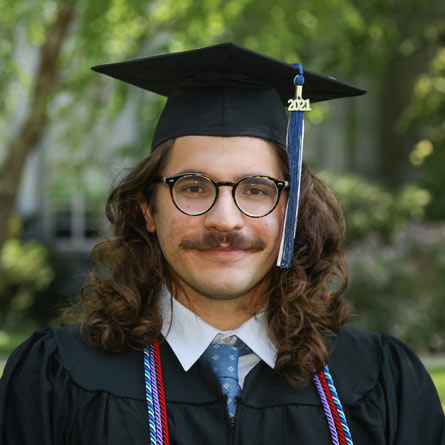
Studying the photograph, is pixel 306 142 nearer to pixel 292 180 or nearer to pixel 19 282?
pixel 19 282

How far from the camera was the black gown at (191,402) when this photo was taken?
197cm

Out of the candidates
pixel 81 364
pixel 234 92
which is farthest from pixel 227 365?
pixel 234 92

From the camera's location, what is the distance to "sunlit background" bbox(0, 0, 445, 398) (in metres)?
5.01

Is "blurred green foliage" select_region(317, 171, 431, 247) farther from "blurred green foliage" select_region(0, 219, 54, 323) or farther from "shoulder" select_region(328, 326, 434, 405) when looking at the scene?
"shoulder" select_region(328, 326, 434, 405)

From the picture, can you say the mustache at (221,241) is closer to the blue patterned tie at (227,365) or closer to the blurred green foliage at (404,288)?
the blue patterned tie at (227,365)

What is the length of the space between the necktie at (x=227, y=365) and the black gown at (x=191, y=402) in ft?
0.10

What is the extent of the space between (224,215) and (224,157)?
7.1 inches

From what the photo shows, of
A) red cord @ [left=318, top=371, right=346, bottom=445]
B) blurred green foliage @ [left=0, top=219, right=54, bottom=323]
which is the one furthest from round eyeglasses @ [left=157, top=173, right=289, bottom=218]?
Result: blurred green foliage @ [left=0, top=219, right=54, bottom=323]

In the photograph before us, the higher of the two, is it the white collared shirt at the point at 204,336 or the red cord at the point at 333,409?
the white collared shirt at the point at 204,336

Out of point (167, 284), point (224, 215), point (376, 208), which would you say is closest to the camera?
point (224, 215)

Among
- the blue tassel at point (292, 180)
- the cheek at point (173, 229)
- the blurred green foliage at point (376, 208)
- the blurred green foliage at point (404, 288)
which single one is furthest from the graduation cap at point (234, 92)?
the blurred green foliage at point (376, 208)

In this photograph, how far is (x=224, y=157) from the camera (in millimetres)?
2049

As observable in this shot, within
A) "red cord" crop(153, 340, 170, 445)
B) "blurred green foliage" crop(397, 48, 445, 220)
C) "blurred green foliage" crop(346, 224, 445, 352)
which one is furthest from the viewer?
"blurred green foliage" crop(397, 48, 445, 220)

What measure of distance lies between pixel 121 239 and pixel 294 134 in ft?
2.34
